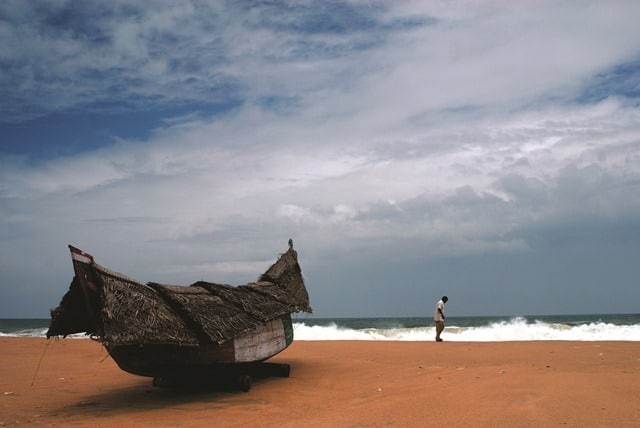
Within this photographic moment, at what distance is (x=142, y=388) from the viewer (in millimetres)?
10250

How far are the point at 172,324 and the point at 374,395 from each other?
3.37 m

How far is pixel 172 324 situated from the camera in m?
7.80

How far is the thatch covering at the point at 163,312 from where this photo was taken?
24.1 ft

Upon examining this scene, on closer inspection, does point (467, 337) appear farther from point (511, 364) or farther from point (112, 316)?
point (112, 316)

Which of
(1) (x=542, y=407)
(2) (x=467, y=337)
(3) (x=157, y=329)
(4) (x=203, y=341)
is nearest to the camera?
(1) (x=542, y=407)

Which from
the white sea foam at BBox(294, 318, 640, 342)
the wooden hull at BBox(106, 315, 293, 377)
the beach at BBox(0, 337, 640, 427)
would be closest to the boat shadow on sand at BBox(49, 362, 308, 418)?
the beach at BBox(0, 337, 640, 427)

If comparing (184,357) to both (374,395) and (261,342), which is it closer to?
(261,342)

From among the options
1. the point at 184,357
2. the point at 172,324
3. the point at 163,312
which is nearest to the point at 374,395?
the point at 184,357

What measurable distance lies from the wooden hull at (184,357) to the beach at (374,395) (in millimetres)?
507

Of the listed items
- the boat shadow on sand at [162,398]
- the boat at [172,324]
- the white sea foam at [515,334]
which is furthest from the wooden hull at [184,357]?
the white sea foam at [515,334]

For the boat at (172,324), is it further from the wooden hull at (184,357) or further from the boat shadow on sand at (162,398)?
the boat shadow on sand at (162,398)

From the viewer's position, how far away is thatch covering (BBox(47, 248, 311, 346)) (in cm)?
734

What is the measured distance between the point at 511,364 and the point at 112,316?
25.7ft

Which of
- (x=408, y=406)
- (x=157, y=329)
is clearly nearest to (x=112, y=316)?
(x=157, y=329)
